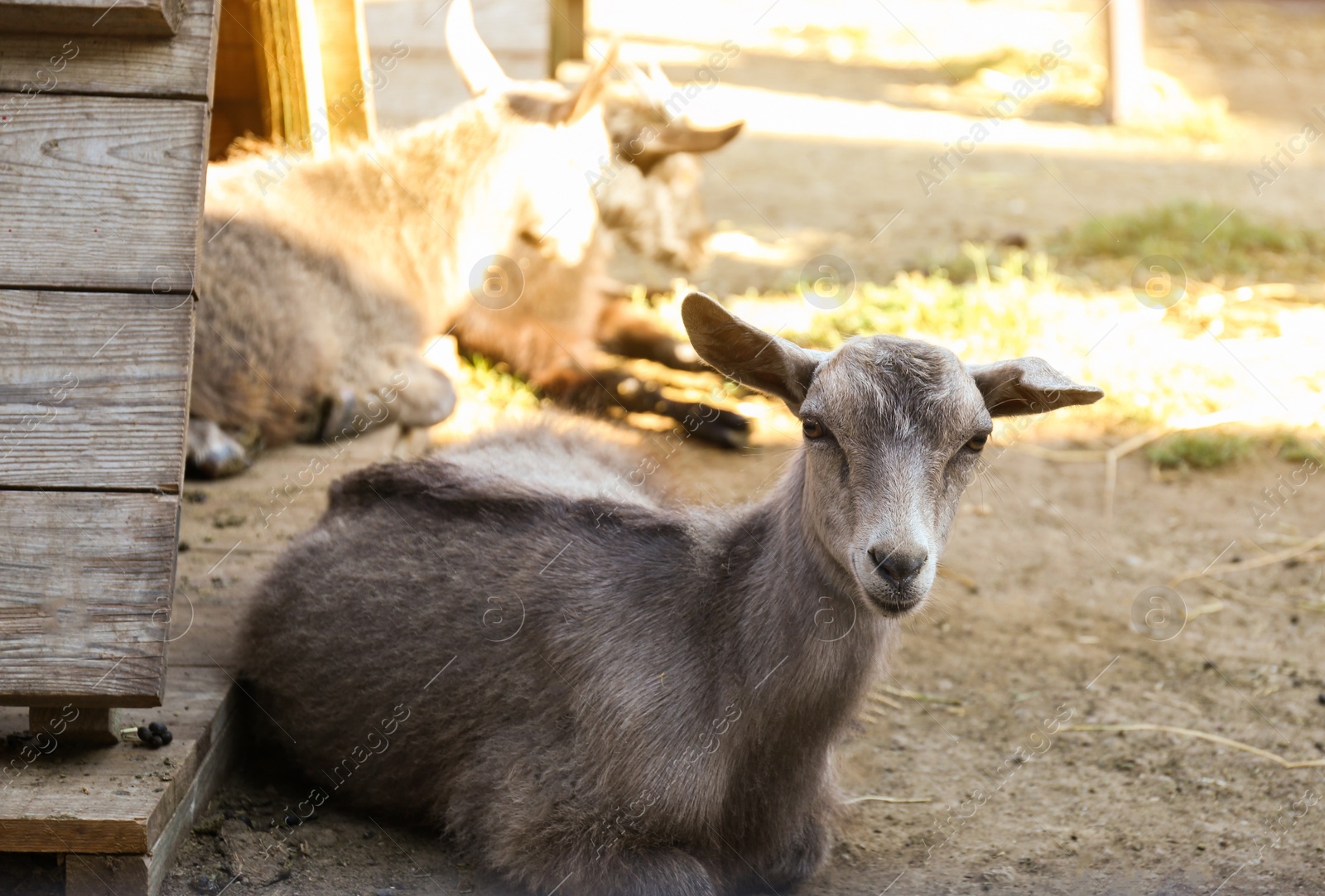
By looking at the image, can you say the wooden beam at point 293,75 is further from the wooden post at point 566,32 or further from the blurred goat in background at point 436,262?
the wooden post at point 566,32

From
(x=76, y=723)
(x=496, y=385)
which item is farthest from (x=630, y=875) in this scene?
(x=496, y=385)

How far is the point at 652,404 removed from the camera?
281 inches

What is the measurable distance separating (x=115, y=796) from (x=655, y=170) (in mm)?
5961

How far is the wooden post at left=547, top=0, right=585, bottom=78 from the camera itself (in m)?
10.5

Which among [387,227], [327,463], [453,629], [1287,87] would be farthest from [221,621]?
[1287,87]

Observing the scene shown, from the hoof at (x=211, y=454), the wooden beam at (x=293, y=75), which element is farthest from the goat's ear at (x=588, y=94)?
the hoof at (x=211, y=454)

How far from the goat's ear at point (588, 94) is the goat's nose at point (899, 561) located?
416 centimetres

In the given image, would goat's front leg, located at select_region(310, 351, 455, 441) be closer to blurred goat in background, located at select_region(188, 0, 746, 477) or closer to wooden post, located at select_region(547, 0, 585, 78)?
blurred goat in background, located at select_region(188, 0, 746, 477)

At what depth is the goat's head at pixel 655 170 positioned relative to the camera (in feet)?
24.9

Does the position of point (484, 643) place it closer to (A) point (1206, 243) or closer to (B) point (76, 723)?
(B) point (76, 723)

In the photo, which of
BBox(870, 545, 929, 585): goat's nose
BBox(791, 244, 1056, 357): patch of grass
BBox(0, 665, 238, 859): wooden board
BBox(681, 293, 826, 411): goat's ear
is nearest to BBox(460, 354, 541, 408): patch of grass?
BBox(791, 244, 1056, 357): patch of grass

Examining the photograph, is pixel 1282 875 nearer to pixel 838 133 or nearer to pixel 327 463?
pixel 327 463

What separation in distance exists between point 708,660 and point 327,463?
8.26 feet

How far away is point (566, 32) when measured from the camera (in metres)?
11.2
